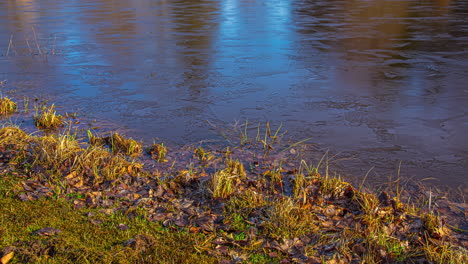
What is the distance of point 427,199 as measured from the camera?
199 inches

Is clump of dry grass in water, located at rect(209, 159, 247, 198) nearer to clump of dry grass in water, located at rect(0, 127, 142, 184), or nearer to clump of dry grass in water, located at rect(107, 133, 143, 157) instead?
clump of dry grass in water, located at rect(0, 127, 142, 184)

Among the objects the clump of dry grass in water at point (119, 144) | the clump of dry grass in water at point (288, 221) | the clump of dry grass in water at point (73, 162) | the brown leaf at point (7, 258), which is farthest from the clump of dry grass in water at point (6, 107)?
the clump of dry grass in water at point (288, 221)

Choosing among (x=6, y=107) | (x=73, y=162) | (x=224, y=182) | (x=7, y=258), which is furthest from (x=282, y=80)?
(x=7, y=258)

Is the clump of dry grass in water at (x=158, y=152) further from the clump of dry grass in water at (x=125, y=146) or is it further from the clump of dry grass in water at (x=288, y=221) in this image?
the clump of dry grass in water at (x=288, y=221)

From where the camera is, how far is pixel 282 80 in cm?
1019

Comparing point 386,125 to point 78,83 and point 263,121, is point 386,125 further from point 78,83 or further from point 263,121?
point 78,83

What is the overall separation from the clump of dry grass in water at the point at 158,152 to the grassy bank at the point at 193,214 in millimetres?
26

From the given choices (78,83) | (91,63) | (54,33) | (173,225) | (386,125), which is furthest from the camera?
(54,33)

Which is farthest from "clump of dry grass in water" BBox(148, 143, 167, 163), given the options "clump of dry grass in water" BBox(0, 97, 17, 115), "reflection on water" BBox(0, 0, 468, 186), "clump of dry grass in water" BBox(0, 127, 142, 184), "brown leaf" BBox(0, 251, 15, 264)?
"clump of dry grass in water" BBox(0, 97, 17, 115)

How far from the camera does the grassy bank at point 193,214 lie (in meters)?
3.80

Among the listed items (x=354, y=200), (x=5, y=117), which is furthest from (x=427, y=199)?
(x=5, y=117)

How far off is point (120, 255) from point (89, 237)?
0.41 m

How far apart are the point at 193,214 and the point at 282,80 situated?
6.19 meters

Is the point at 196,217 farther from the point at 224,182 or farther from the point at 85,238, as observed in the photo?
the point at 85,238
